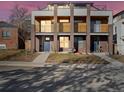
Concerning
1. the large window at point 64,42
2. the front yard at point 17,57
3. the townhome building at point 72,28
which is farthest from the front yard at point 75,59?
the large window at point 64,42

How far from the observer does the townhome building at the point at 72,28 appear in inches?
1674

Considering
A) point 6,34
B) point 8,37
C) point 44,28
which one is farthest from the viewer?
point 6,34

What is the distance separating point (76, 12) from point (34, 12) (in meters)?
5.73

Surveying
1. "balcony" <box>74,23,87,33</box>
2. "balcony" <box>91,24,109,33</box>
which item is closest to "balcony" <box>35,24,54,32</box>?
"balcony" <box>74,23,87,33</box>

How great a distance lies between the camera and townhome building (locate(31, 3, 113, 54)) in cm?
4253

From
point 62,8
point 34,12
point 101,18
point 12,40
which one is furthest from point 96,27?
point 12,40

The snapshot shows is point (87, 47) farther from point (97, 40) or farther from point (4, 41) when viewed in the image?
point (4, 41)

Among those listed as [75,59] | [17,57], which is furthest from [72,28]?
[17,57]

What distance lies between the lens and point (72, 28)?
42438mm

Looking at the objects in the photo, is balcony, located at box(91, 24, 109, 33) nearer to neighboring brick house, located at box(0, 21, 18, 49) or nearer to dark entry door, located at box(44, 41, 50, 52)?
dark entry door, located at box(44, 41, 50, 52)

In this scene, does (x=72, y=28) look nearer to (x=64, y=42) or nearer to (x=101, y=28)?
(x=64, y=42)

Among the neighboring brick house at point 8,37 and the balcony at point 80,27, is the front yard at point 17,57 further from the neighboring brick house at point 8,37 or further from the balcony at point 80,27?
the neighboring brick house at point 8,37

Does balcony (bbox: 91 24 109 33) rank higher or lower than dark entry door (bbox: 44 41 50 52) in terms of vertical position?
higher

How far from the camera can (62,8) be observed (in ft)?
141
